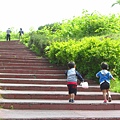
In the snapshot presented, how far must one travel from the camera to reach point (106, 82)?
9.40m

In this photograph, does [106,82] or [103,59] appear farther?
[103,59]

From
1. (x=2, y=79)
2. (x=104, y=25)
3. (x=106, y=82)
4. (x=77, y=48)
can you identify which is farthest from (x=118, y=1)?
(x=106, y=82)

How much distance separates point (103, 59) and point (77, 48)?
1.26m

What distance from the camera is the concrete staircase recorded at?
26.6 ft

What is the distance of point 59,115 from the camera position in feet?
26.5

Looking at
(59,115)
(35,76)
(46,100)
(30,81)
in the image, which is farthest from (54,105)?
(35,76)

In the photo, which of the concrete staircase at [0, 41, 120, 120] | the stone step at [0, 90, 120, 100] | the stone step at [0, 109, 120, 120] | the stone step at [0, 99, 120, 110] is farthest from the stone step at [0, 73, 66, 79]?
the stone step at [0, 109, 120, 120]

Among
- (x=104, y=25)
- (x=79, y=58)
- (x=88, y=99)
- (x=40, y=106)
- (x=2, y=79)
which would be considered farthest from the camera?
(x=104, y=25)

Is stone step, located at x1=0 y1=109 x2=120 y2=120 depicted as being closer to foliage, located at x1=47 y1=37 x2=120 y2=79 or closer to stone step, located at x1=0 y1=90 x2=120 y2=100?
stone step, located at x1=0 y1=90 x2=120 y2=100

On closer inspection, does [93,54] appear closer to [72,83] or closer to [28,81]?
[28,81]

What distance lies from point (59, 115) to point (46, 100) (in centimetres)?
157

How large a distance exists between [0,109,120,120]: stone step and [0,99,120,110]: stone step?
0.22 metres

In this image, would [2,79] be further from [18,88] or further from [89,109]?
[89,109]

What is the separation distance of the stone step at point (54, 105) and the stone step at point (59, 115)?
0.22m
